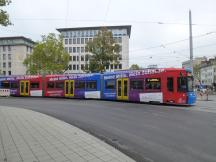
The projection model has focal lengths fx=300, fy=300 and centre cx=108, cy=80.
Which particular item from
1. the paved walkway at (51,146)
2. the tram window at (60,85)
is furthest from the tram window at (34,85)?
the paved walkway at (51,146)

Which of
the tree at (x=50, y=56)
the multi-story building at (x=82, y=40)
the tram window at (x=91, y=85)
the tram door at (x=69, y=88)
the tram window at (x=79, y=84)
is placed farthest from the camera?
the multi-story building at (x=82, y=40)

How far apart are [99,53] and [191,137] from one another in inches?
1457

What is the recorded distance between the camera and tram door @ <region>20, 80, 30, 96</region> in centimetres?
3828

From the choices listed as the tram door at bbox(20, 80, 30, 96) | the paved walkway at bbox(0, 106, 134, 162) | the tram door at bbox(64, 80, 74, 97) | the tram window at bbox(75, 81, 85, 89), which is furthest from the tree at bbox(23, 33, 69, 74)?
the paved walkway at bbox(0, 106, 134, 162)

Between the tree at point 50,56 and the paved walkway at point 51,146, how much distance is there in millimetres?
47887

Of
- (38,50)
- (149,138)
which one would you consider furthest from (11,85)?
(149,138)

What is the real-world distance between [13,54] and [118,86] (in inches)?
3470

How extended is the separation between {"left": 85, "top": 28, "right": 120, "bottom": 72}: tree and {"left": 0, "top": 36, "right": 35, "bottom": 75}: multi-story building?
66.6 m

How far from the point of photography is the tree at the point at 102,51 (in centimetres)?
4572

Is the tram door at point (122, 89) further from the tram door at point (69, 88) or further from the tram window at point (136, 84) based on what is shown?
the tram door at point (69, 88)

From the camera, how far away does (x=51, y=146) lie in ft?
25.2

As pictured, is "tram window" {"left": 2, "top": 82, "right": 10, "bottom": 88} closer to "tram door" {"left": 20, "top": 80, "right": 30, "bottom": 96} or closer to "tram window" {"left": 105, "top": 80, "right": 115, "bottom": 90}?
"tram door" {"left": 20, "top": 80, "right": 30, "bottom": 96}

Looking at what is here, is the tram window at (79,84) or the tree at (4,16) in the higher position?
the tree at (4,16)

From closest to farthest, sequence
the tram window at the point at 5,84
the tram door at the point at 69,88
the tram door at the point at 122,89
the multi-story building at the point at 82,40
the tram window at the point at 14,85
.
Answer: the tram door at the point at 122,89 < the tram door at the point at 69,88 < the tram window at the point at 14,85 < the tram window at the point at 5,84 < the multi-story building at the point at 82,40
